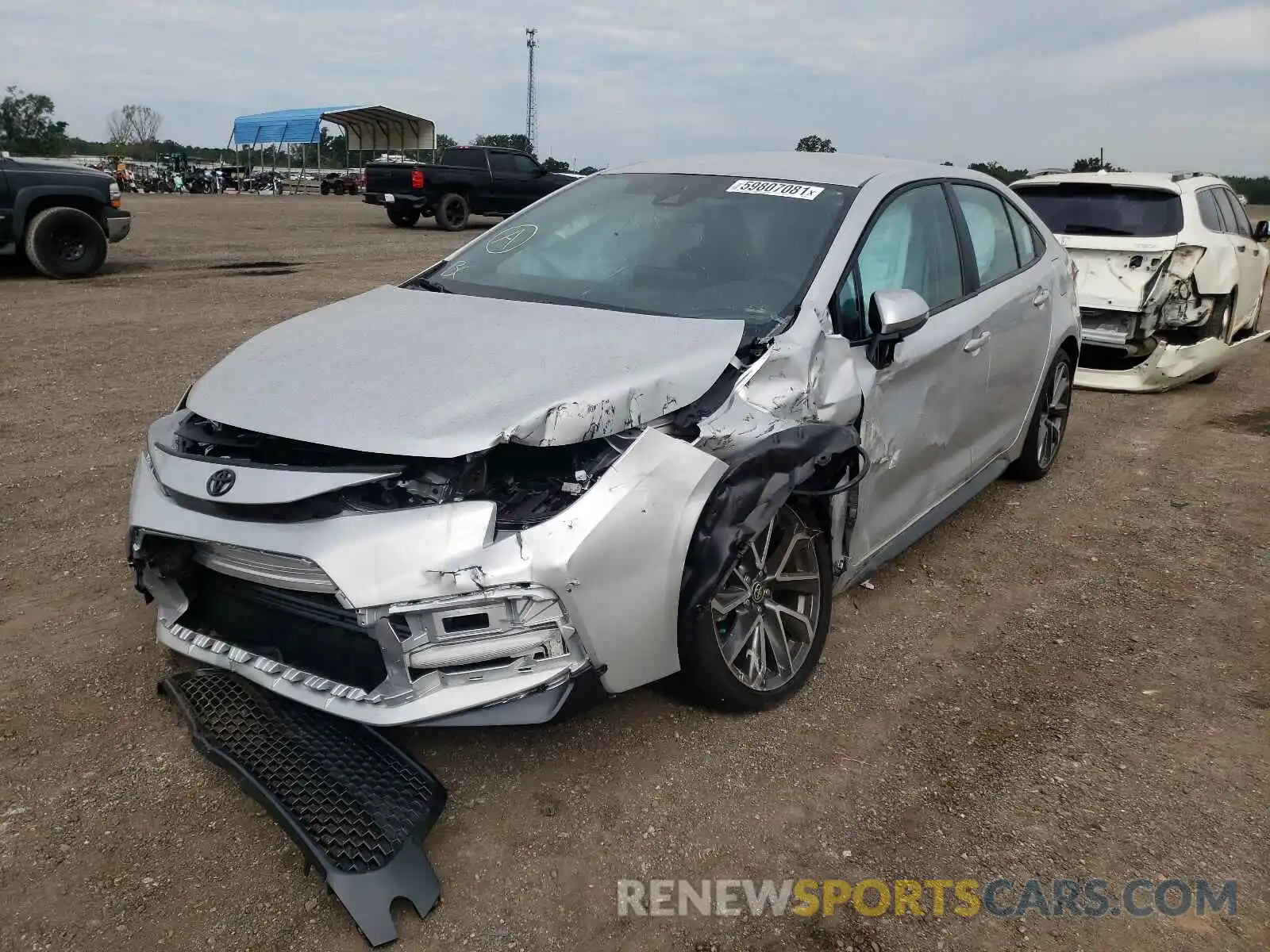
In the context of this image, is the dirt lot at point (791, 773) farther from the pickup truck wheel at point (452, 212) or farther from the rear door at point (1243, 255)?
the pickup truck wheel at point (452, 212)

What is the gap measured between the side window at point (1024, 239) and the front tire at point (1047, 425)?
584 millimetres

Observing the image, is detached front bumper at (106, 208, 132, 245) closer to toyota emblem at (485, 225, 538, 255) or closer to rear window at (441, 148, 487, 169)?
rear window at (441, 148, 487, 169)

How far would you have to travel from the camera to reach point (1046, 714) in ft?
10.8

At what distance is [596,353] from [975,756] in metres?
1.70

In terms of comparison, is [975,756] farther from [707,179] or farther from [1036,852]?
[707,179]

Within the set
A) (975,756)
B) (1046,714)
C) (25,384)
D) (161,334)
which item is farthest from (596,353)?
(161,334)

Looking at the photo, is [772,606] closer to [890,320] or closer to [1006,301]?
[890,320]

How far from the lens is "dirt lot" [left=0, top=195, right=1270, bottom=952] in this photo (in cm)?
236

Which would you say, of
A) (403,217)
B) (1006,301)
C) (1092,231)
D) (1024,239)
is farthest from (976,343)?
(403,217)

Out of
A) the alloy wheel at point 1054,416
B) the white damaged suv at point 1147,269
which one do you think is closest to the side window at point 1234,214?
the white damaged suv at point 1147,269

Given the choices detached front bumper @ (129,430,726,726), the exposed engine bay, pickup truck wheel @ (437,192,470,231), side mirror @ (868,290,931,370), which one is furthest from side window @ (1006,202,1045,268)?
pickup truck wheel @ (437,192,470,231)

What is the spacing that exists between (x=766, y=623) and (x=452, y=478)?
3.96ft

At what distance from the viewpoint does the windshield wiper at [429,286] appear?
3.85 metres

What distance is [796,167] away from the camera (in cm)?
410
